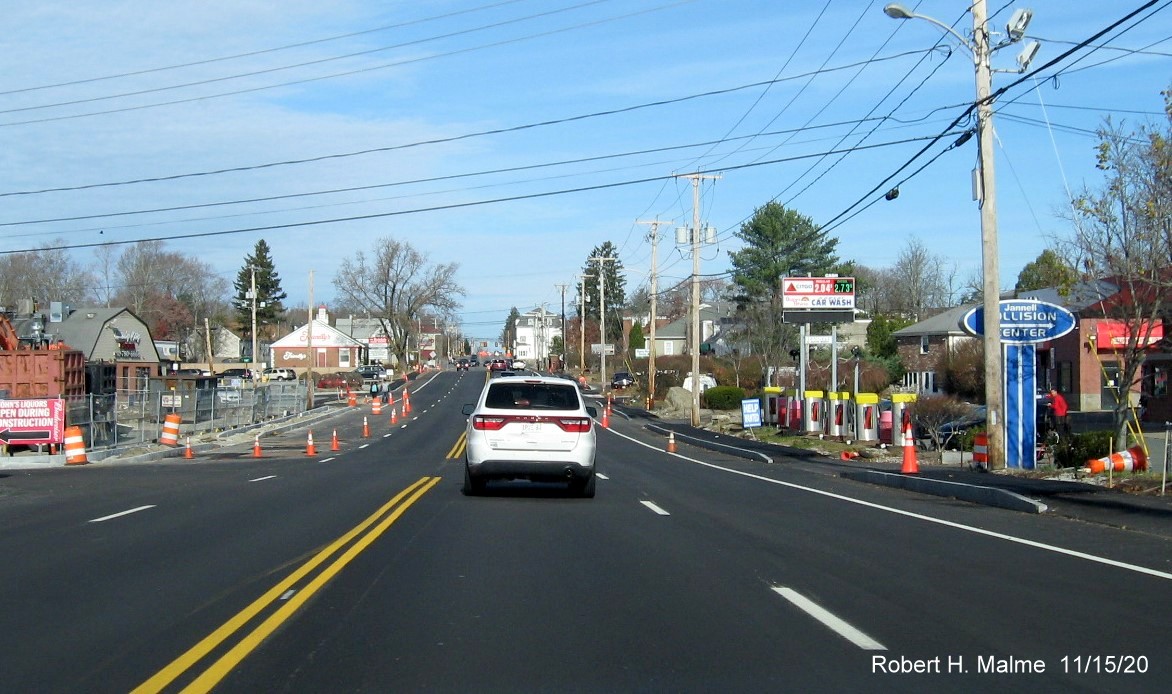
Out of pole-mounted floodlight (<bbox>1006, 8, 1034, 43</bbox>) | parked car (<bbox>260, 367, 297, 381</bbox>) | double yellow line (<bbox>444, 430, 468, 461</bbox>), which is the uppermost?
pole-mounted floodlight (<bbox>1006, 8, 1034, 43</bbox>)

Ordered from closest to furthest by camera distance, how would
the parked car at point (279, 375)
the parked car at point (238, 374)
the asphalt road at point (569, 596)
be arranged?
the asphalt road at point (569, 596) < the parked car at point (238, 374) < the parked car at point (279, 375)

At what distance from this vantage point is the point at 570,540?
12.1 m

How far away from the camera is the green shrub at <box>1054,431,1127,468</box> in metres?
22.9

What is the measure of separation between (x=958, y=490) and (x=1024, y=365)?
24.1ft

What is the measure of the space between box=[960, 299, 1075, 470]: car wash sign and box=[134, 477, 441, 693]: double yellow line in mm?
15438

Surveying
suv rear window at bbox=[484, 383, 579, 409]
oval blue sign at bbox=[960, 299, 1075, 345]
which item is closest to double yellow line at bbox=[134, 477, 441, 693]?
suv rear window at bbox=[484, 383, 579, 409]

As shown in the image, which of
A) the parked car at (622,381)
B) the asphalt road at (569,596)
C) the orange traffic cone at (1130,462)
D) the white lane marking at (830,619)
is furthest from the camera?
Answer: the parked car at (622,381)

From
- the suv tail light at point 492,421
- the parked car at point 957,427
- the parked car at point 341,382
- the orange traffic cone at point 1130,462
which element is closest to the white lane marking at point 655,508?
the suv tail light at point 492,421

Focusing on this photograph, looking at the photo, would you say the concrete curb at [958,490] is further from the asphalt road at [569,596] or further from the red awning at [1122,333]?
the red awning at [1122,333]

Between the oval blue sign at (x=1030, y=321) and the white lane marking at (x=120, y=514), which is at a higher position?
the oval blue sign at (x=1030, y=321)

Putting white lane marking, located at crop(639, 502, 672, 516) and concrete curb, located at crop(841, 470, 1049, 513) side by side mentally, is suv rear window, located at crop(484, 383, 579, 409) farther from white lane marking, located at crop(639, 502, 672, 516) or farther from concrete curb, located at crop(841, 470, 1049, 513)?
concrete curb, located at crop(841, 470, 1049, 513)

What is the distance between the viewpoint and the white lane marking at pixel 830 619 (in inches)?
287

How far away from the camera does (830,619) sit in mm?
8023

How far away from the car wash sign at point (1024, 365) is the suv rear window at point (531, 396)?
11456 mm
